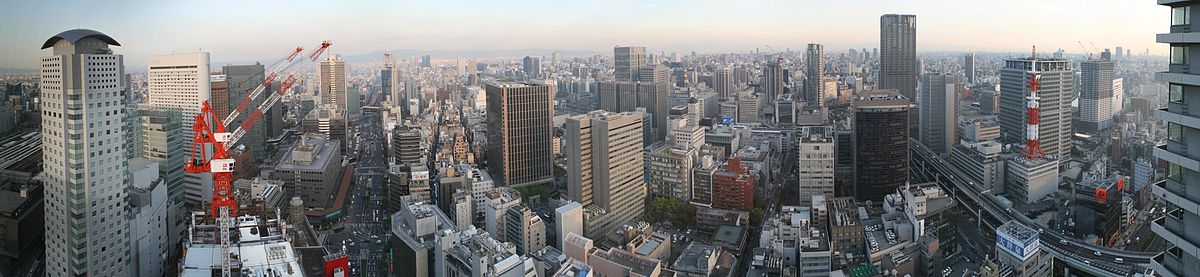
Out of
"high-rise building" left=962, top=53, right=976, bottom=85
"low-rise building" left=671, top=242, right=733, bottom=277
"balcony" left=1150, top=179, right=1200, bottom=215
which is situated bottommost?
"low-rise building" left=671, top=242, right=733, bottom=277

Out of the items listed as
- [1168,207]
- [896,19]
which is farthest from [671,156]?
[896,19]

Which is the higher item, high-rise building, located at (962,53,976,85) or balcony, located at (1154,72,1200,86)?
high-rise building, located at (962,53,976,85)

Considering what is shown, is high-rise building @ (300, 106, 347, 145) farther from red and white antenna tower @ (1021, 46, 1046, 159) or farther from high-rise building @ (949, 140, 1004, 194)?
red and white antenna tower @ (1021, 46, 1046, 159)

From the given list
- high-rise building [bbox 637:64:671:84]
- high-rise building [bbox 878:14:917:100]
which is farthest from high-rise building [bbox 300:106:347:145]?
high-rise building [bbox 878:14:917:100]

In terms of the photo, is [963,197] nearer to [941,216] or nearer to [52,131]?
[941,216]

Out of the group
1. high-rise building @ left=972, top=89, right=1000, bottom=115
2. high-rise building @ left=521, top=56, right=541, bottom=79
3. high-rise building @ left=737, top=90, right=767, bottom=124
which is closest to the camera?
high-rise building @ left=972, top=89, right=1000, bottom=115

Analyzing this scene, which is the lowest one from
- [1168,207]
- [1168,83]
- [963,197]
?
[963,197]

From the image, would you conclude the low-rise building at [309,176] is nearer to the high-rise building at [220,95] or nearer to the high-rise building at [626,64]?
the high-rise building at [220,95]
